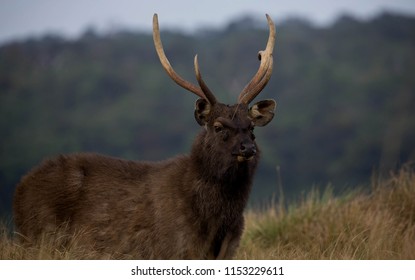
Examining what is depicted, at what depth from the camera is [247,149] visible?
6723 millimetres

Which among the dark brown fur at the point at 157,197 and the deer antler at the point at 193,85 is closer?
the dark brown fur at the point at 157,197

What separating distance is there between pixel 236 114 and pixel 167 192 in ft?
3.05

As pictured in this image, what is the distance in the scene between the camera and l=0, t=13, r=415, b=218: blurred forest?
44.3m

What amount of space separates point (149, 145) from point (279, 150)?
8.16 metres

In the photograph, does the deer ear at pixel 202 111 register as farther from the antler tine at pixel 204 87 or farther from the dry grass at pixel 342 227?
the dry grass at pixel 342 227

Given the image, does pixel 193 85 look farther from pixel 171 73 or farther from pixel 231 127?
pixel 231 127

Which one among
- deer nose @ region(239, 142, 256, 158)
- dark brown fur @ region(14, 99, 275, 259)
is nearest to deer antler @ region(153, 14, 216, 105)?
dark brown fur @ region(14, 99, 275, 259)

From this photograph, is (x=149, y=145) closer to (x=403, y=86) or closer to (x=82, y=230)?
(x=403, y=86)

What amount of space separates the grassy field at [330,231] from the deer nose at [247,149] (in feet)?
4.09

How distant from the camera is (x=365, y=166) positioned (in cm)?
4016

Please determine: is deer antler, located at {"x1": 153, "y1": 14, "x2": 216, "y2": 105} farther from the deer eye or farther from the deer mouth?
the deer mouth

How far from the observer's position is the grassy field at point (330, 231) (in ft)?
23.9

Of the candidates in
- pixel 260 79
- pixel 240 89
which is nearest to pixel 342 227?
pixel 260 79

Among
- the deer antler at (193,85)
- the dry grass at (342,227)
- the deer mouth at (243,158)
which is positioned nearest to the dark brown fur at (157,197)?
the deer mouth at (243,158)
